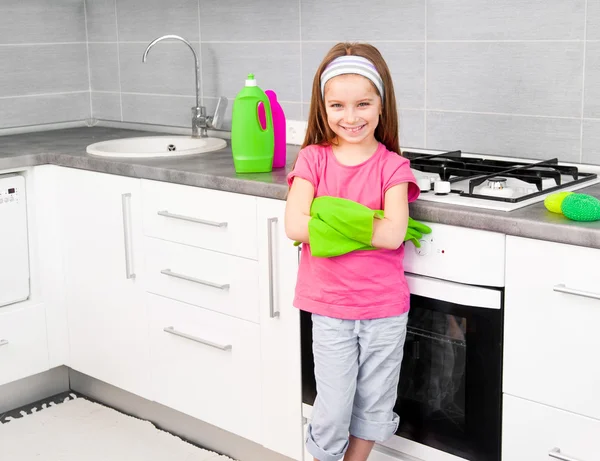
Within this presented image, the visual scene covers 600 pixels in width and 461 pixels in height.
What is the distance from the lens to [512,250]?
183 cm

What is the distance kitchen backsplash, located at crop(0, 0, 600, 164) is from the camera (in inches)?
90.3

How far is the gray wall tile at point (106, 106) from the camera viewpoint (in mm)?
3555

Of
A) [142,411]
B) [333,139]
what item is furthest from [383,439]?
[142,411]

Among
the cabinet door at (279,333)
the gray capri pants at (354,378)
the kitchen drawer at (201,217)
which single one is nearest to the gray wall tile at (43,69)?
the kitchen drawer at (201,217)

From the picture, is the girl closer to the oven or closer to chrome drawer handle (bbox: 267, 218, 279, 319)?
the oven

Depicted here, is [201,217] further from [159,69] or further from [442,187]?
[159,69]

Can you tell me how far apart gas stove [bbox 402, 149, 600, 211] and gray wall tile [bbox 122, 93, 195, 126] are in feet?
3.73

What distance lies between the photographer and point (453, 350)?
198 centimetres

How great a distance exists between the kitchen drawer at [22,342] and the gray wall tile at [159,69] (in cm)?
92

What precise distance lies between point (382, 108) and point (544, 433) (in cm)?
75

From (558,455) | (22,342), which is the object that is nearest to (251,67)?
(22,342)

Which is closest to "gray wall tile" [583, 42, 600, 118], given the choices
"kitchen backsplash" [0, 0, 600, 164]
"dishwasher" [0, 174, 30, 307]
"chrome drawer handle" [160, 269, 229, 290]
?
"kitchen backsplash" [0, 0, 600, 164]

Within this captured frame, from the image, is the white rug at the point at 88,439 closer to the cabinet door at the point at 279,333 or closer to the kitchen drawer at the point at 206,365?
the kitchen drawer at the point at 206,365

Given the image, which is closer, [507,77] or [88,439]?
[507,77]
